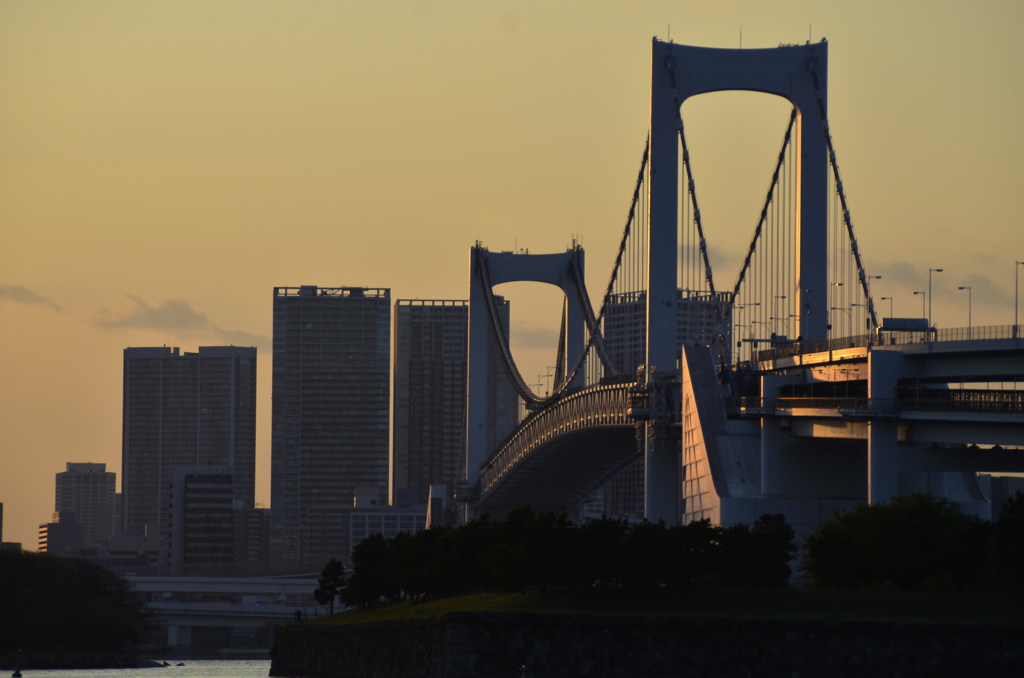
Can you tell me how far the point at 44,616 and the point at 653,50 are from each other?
2254 inches

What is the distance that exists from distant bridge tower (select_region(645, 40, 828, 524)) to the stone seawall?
27.9 meters

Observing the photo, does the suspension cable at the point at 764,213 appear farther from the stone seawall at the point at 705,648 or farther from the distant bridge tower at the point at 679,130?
the stone seawall at the point at 705,648

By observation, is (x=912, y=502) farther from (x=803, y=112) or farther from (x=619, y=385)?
(x=619, y=385)

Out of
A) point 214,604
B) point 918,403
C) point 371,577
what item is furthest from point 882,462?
point 214,604

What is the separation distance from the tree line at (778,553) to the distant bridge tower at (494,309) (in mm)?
59393

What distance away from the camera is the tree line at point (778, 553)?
4941cm

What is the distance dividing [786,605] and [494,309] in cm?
7354

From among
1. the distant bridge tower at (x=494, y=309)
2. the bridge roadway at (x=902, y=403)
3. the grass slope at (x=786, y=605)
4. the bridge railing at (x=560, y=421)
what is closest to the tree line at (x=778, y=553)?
the grass slope at (x=786, y=605)

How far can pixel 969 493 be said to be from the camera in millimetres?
60344

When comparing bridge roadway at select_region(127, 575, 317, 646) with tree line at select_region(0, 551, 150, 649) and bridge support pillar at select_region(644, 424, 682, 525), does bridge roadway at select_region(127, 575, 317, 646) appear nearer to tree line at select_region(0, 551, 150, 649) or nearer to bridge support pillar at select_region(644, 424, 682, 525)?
tree line at select_region(0, 551, 150, 649)

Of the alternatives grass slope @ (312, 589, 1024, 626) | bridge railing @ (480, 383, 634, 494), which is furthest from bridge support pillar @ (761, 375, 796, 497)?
grass slope @ (312, 589, 1024, 626)

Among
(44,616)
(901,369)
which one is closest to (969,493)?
(901,369)

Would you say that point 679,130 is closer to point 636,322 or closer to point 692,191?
point 692,191

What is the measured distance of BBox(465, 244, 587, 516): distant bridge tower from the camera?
4555 inches
